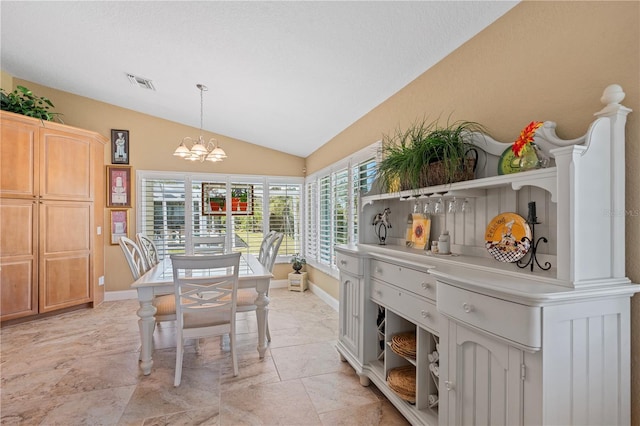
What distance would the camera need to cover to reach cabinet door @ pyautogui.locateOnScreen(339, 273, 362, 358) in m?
2.40

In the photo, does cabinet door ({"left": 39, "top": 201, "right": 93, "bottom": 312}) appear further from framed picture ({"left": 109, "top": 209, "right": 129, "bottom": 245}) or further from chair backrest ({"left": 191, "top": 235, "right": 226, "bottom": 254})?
chair backrest ({"left": 191, "top": 235, "right": 226, "bottom": 254})

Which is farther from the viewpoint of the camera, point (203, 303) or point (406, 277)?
Result: point (203, 303)

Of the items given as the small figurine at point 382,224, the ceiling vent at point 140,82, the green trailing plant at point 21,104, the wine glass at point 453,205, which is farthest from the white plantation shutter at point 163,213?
the wine glass at point 453,205

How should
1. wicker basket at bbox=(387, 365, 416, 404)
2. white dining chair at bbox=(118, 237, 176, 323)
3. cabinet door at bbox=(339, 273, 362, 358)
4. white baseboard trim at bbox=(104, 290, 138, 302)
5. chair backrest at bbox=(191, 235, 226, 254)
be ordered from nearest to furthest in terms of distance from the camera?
wicker basket at bbox=(387, 365, 416, 404) → cabinet door at bbox=(339, 273, 362, 358) → white dining chair at bbox=(118, 237, 176, 323) → chair backrest at bbox=(191, 235, 226, 254) → white baseboard trim at bbox=(104, 290, 138, 302)

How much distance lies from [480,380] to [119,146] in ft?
18.3

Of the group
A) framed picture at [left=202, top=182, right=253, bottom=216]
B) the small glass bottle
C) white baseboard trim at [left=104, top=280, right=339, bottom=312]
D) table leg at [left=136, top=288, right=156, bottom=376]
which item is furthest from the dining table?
framed picture at [left=202, top=182, right=253, bottom=216]

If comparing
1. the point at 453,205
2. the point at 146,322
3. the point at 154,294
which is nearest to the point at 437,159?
the point at 453,205

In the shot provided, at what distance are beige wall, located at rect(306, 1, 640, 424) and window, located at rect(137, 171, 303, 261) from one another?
3713 millimetres

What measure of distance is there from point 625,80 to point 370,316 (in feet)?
6.31

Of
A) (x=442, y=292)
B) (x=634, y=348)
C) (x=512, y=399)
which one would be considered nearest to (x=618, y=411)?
(x=634, y=348)

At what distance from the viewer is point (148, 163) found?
16.3ft

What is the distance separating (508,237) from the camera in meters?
1.56

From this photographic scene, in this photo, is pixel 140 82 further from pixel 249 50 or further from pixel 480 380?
pixel 480 380

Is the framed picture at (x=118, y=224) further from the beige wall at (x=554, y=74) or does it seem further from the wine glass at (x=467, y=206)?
the wine glass at (x=467, y=206)
